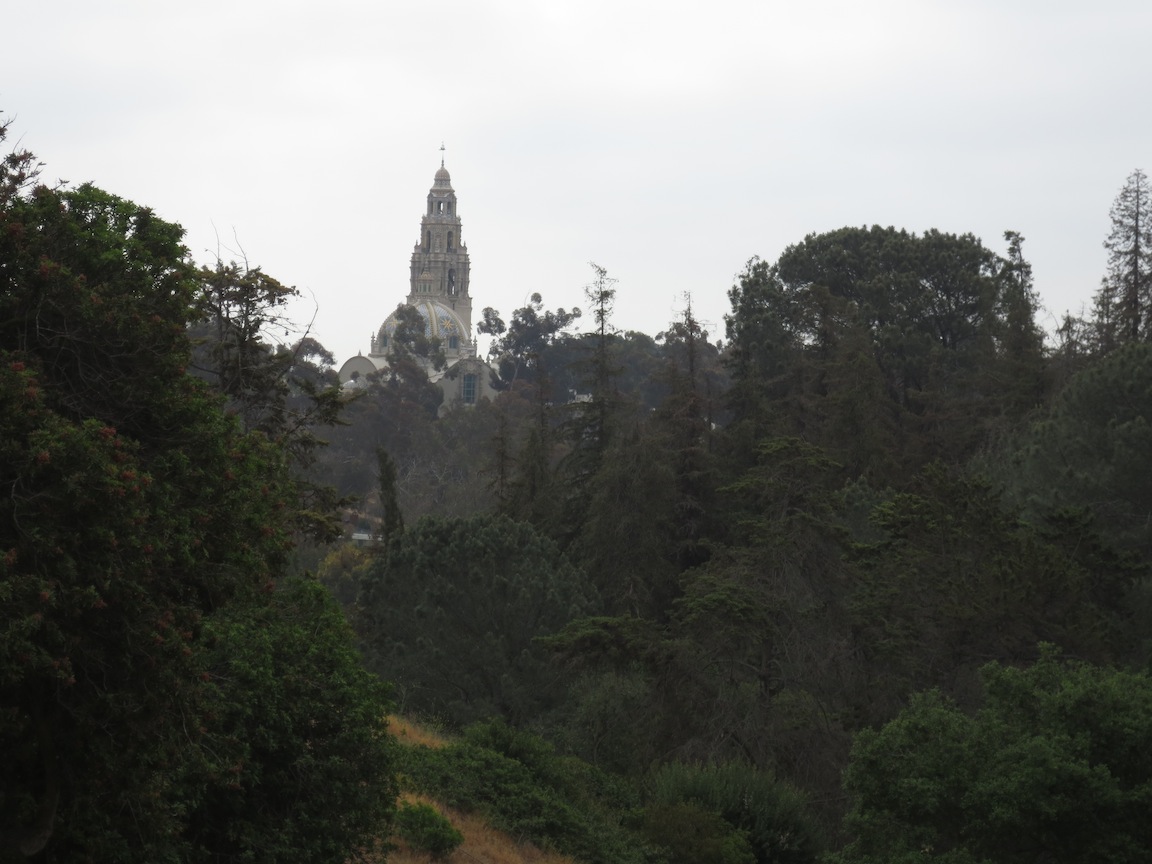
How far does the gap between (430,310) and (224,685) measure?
11345cm

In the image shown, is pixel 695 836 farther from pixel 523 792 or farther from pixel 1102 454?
pixel 1102 454

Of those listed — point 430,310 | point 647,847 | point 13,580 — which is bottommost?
point 647,847

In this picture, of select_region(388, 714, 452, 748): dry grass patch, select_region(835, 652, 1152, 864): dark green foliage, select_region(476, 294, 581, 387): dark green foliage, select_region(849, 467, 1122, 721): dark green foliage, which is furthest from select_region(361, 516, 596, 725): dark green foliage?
select_region(476, 294, 581, 387): dark green foliage

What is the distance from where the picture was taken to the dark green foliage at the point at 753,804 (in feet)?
71.9

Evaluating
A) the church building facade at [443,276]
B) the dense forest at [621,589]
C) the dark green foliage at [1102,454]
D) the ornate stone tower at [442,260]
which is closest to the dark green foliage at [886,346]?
the dense forest at [621,589]

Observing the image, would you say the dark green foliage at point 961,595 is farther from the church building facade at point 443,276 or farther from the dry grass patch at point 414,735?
the church building facade at point 443,276

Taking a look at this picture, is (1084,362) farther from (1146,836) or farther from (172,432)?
(172,432)

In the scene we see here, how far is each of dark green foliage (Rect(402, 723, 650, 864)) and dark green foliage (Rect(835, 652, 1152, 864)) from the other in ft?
10.0

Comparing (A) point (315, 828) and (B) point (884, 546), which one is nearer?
(A) point (315, 828)

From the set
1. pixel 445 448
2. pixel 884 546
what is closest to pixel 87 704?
pixel 884 546

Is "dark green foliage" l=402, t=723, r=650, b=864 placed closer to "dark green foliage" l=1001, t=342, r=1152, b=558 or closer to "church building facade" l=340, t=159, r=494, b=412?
"dark green foliage" l=1001, t=342, r=1152, b=558

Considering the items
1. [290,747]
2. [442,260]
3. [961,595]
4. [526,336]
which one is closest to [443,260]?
[442,260]

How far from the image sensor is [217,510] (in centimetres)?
1123

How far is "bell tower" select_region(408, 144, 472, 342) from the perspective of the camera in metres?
133
